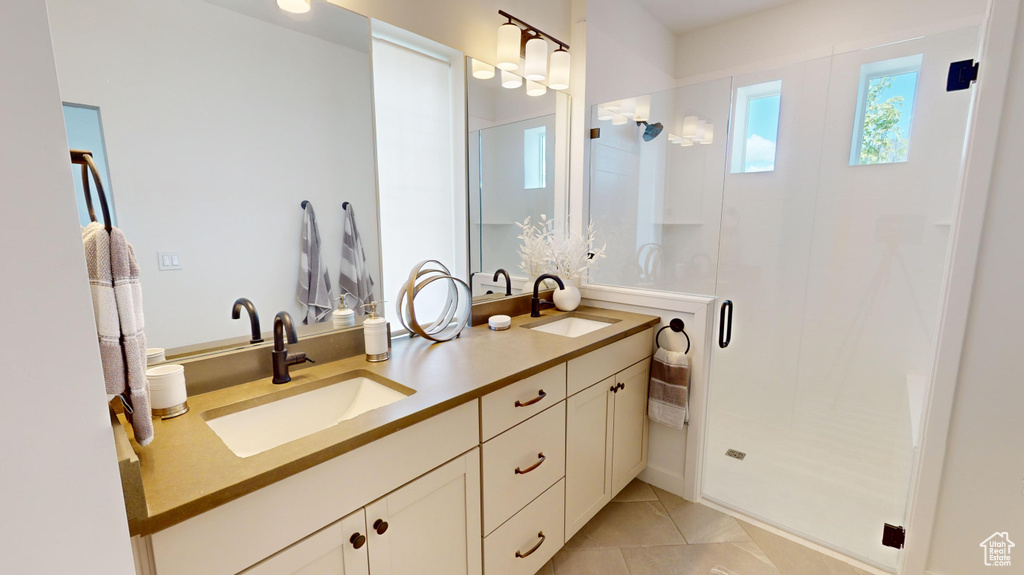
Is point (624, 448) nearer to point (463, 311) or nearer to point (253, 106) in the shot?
point (463, 311)

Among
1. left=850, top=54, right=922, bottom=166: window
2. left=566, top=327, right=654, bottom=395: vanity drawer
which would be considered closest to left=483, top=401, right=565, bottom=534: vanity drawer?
left=566, top=327, right=654, bottom=395: vanity drawer

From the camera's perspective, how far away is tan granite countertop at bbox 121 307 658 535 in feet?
2.41

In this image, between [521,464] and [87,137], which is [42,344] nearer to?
[87,137]

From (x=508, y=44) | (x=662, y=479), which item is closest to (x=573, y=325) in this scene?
(x=662, y=479)

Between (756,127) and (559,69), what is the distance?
131 cm

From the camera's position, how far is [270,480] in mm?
788

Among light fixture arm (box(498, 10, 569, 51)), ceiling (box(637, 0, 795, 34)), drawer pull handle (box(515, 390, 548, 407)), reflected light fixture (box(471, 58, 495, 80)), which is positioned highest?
ceiling (box(637, 0, 795, 34))

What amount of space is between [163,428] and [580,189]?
2121 millimetres

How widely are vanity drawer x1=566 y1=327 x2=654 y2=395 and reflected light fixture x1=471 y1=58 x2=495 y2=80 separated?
138 centimetres

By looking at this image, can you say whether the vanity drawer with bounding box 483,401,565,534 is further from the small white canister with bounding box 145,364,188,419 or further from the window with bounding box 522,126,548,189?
the window with bounding box 522,126,548,189

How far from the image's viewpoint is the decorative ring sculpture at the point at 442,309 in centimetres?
159

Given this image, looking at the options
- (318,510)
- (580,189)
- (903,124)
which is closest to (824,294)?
(903,124)

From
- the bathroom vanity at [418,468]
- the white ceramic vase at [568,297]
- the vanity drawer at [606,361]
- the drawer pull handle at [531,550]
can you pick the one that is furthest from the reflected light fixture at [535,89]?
the drawer pull handle at [531,550]

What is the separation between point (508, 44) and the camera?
198cm
